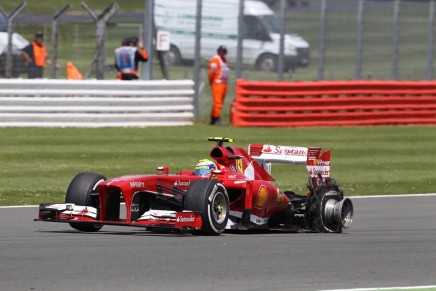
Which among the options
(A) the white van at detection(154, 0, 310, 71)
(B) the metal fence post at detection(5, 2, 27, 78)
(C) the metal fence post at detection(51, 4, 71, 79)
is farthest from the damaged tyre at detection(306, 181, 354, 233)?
(A) the white van at detection(154, 0, 310, 71)

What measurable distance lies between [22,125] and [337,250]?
1324cm

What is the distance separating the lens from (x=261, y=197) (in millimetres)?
11180

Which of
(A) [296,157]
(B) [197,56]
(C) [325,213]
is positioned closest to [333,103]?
(B) [197,56]

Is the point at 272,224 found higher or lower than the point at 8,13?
lower

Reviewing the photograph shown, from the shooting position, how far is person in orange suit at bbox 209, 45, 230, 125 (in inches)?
985

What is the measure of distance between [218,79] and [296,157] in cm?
1334

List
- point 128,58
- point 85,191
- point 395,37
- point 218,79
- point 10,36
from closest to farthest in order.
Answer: point 85,191
point 10,36
point 128,58
point 218,79
point 395,37

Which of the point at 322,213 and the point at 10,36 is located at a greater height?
the point at 10,36

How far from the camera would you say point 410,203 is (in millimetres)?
14789

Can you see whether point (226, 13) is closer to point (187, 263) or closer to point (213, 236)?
point (213, 236)

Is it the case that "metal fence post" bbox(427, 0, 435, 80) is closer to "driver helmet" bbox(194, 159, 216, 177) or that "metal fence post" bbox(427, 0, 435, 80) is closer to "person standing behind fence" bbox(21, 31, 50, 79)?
"person standing behind fence" bbox(21, 31, 50, 79)

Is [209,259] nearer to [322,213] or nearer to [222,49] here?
[322,213]

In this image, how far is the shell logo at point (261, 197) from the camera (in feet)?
36.6

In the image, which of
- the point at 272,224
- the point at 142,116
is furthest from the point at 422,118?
the point at 272,224
